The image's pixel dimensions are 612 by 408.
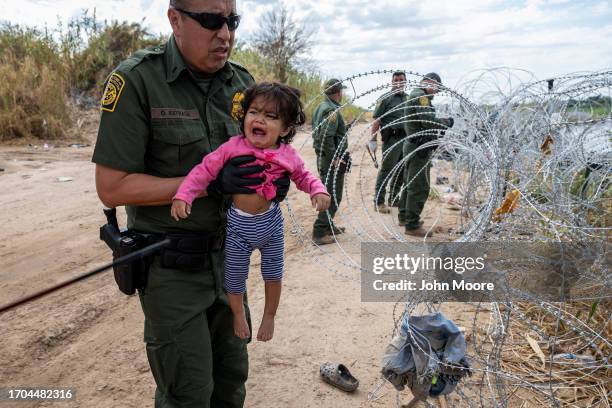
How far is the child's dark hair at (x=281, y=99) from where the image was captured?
6.16 ft

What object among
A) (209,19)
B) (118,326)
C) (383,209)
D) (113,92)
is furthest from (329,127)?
(113,92)

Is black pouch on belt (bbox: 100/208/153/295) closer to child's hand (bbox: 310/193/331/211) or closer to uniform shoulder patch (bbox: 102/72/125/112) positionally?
uniform shoulder patch (bbox: 102/72/125/112)

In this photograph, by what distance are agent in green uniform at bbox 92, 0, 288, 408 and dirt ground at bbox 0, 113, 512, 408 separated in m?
1.06

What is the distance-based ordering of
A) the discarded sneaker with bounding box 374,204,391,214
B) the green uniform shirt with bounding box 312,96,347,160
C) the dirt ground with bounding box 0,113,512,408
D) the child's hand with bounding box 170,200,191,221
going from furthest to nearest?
the discarded sneaker with bounding box 374,204,391,214, the green uniform shirt with bounding box 312,96,347,160, the dirt ground with bounding box 0,113,512,408, the child's hand with bounding box 170,200,191,221

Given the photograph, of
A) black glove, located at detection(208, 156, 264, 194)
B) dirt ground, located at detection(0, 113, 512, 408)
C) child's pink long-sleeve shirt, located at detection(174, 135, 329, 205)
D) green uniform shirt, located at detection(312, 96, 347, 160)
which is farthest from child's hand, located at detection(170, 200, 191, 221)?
green uniform shirt, located at detection(312, 96, 347, 160)

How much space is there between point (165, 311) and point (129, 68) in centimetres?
93

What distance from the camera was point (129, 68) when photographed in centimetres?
180

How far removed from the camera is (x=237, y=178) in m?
1.83

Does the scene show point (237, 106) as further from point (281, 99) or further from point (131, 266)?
point (131, 266)

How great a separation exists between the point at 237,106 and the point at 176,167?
387 mm

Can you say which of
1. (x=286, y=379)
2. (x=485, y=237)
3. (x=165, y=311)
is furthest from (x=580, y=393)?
(x=165, y=311)

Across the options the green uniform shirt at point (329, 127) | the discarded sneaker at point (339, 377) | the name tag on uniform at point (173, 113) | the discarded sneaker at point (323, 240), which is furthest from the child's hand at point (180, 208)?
the discarded sneaker at point (323, 240)

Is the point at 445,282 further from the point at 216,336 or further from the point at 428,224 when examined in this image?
the point at 428,224

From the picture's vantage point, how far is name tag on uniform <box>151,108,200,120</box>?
1.83 metres
